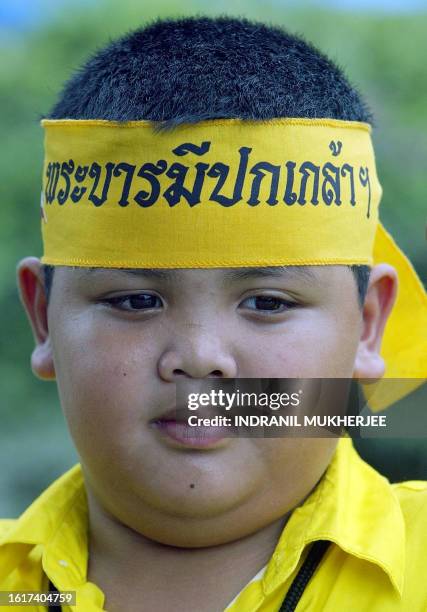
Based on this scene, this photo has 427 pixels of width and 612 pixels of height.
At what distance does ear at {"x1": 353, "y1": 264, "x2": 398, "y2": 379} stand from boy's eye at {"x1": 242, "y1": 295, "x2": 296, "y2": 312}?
0.29 metres

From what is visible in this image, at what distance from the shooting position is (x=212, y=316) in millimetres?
1763

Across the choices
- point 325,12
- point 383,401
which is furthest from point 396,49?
point 383,401

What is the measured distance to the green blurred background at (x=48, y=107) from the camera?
13.2ft

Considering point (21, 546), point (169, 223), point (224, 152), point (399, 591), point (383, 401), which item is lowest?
point (21, 546)

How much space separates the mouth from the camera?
69.4 inches

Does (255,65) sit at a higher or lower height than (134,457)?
higher

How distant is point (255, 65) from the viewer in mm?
1907

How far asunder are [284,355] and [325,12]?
3421mm

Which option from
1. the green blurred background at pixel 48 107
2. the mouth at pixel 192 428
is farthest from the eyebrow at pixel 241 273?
the green blurred background at pixel 48 107

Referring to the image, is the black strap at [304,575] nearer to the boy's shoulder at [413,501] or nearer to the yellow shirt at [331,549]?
the yellow shirt at [331,549]

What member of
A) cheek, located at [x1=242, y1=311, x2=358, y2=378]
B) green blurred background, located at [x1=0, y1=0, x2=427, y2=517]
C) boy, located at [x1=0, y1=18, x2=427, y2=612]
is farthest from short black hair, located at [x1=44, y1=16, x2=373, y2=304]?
green blurred background, located at [x1=0, y1=0, x2=427, y2=517]

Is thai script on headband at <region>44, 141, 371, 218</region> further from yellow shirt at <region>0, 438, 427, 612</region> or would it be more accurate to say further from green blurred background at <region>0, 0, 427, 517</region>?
green blurred background at <region>0, 0, 427, 517</region>

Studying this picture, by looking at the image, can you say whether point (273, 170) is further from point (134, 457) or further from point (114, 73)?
point (134, 457)

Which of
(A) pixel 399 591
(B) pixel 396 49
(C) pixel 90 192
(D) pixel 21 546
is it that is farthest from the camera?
(B) pixel 396 49
